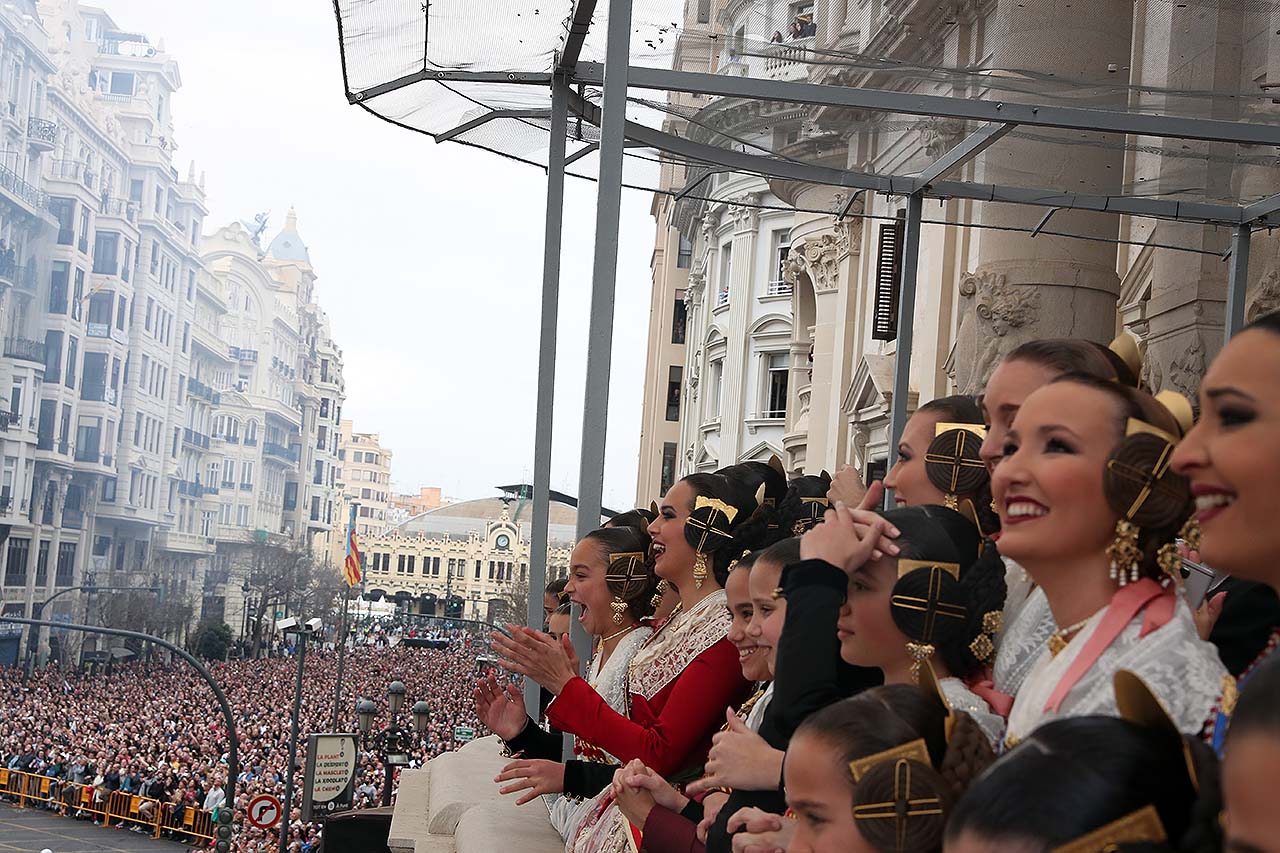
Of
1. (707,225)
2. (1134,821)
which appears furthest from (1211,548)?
(707,225)

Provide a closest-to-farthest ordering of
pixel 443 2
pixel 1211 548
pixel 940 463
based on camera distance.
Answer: pixel 1211 548, pixel 940 463, pixel 443 2

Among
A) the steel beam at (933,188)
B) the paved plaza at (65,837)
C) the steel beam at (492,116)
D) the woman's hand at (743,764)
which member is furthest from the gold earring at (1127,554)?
the paved plaza at (65,837)

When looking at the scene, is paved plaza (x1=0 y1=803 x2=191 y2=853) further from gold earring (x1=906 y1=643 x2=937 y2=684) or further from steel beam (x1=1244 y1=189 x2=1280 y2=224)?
gold earring (x1=906 y1=643 x2=937 y2=684)

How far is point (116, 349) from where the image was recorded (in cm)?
9594

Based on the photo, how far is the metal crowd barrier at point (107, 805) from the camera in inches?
1480

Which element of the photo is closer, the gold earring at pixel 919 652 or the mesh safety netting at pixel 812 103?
the gold earring at pixel 919 652

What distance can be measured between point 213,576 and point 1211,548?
108954 millimetres

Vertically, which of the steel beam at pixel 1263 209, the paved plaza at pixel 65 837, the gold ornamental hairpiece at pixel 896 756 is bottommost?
the paved plaza at pixel 65 837

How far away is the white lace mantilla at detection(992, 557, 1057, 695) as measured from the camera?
2793 millimetres

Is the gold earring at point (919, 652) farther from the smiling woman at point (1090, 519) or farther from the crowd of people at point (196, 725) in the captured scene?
the crowd of people at point (196, 725)

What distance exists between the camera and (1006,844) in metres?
1.71

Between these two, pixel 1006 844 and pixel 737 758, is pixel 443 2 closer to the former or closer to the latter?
pixel 737 758

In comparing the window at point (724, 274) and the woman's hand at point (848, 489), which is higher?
the window at point (724, 274)

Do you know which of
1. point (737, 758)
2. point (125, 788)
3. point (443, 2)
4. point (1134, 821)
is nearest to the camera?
point (1134, 821)
